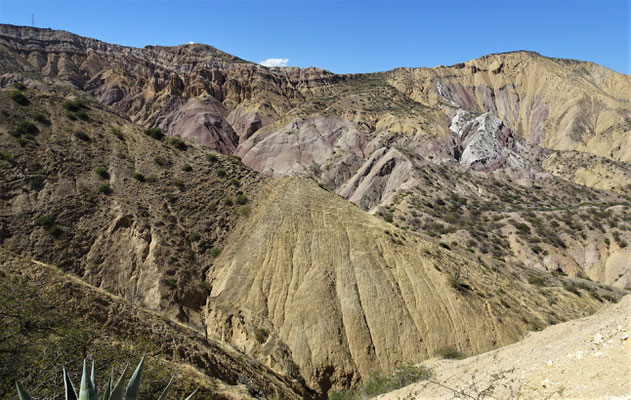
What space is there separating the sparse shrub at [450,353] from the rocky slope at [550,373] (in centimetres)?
535

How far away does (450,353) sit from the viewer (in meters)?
20.0

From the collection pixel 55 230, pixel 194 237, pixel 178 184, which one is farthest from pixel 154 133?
pixel 55 230

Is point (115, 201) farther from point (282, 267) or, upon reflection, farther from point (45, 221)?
point (282, 267)

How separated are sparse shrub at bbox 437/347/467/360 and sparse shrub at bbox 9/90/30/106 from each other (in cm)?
3352

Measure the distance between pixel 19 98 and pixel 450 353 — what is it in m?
34.5

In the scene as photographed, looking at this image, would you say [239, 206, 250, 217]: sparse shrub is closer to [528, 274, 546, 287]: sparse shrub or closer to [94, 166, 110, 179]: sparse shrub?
[94, 166, 110, 179]: sparse shrub

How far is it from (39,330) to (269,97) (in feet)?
333

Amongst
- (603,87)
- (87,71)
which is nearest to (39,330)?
(87,71)

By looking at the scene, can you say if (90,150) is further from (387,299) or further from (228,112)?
(228,112)

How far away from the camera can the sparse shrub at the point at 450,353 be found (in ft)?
64.5

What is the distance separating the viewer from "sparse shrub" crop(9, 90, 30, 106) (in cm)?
2914

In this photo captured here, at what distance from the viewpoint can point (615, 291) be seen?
114 ft

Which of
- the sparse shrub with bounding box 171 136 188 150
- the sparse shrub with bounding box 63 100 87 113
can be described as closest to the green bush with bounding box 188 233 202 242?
the sparse shrub with bounding box 171 136 188 150

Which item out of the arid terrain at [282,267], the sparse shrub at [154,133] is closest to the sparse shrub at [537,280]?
the arid terrain at [282,267]
